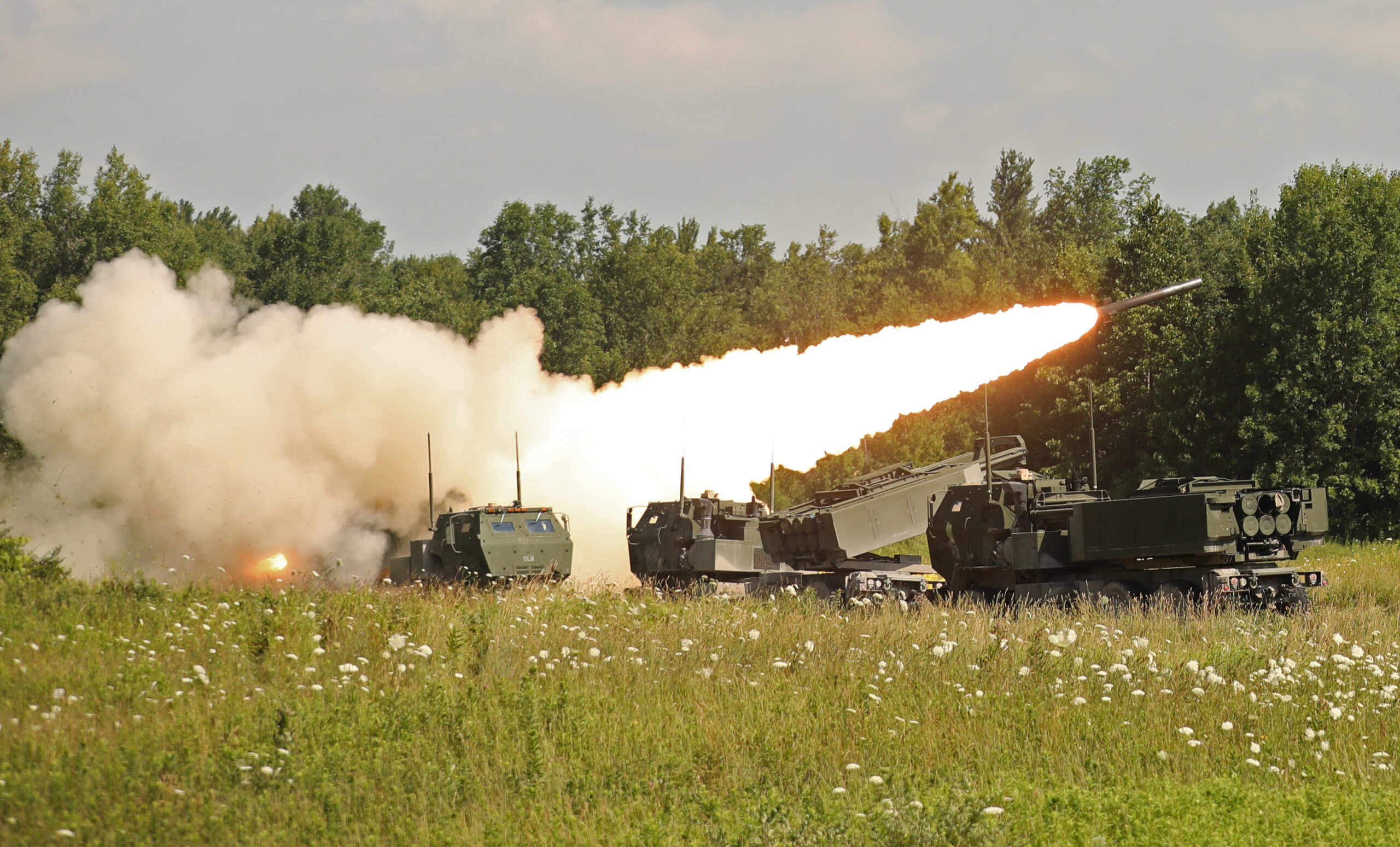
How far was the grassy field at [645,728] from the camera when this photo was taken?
8375mm

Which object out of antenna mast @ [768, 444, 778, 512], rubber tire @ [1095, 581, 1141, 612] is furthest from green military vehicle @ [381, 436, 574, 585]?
rubber tire @ [1095, 581, 1141, 612]

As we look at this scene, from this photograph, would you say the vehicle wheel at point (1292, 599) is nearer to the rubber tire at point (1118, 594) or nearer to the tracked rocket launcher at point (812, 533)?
the rubber tire at point (1118, 594)

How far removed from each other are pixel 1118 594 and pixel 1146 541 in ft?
3.37

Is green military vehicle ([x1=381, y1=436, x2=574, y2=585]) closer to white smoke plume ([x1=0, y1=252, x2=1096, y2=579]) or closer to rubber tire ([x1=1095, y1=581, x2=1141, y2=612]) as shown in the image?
white smoke plume ([x1=0, y1=252, x2=1096, y2=579])

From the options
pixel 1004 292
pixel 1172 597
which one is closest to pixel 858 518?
pixel 1172 597

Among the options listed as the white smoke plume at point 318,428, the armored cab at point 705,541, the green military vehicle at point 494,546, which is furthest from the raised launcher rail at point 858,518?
the green military vehicle at point 494,546

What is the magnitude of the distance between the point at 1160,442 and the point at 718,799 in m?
39.7

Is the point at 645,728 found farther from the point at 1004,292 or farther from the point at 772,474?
the point at 1004,292

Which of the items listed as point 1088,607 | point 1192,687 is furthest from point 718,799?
point 1088,607

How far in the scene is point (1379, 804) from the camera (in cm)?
926

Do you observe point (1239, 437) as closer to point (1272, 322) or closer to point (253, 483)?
point (1272, 322)

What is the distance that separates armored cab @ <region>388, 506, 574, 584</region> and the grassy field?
9.82m

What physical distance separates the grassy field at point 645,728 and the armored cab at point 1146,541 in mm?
Answer: 4041

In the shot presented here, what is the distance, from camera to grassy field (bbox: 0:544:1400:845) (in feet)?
27.5
